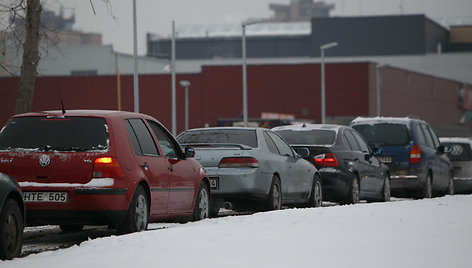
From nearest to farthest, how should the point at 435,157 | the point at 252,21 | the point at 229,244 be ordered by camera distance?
the point at 229,244, the point at 435,157, the point at 252,21

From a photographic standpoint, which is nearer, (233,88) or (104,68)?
(233,88)

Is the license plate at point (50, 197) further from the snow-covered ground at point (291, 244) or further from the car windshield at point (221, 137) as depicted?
the car windshield at point (221, 137)

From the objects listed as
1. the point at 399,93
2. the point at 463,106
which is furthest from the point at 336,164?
the point at 463,106

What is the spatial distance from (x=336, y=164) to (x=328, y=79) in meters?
64.1

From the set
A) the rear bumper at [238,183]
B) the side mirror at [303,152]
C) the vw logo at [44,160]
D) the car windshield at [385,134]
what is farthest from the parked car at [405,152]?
the vw logo at [44,160]

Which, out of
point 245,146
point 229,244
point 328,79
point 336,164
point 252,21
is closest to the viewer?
point 229,244

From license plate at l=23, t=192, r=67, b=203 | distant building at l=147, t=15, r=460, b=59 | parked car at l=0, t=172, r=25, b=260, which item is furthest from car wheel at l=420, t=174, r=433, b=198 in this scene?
distant building at l=147, t=15, r=460, b=59

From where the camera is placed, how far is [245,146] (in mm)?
15617

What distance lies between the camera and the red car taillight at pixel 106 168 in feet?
37.2

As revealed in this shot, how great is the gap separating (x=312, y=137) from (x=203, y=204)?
539 centimetres

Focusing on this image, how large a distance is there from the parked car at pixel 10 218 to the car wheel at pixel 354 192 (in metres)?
9.99

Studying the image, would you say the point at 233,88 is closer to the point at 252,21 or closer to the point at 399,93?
the point at 399,93

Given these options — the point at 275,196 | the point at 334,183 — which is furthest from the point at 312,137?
the point at 275,196

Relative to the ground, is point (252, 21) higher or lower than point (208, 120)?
higher
